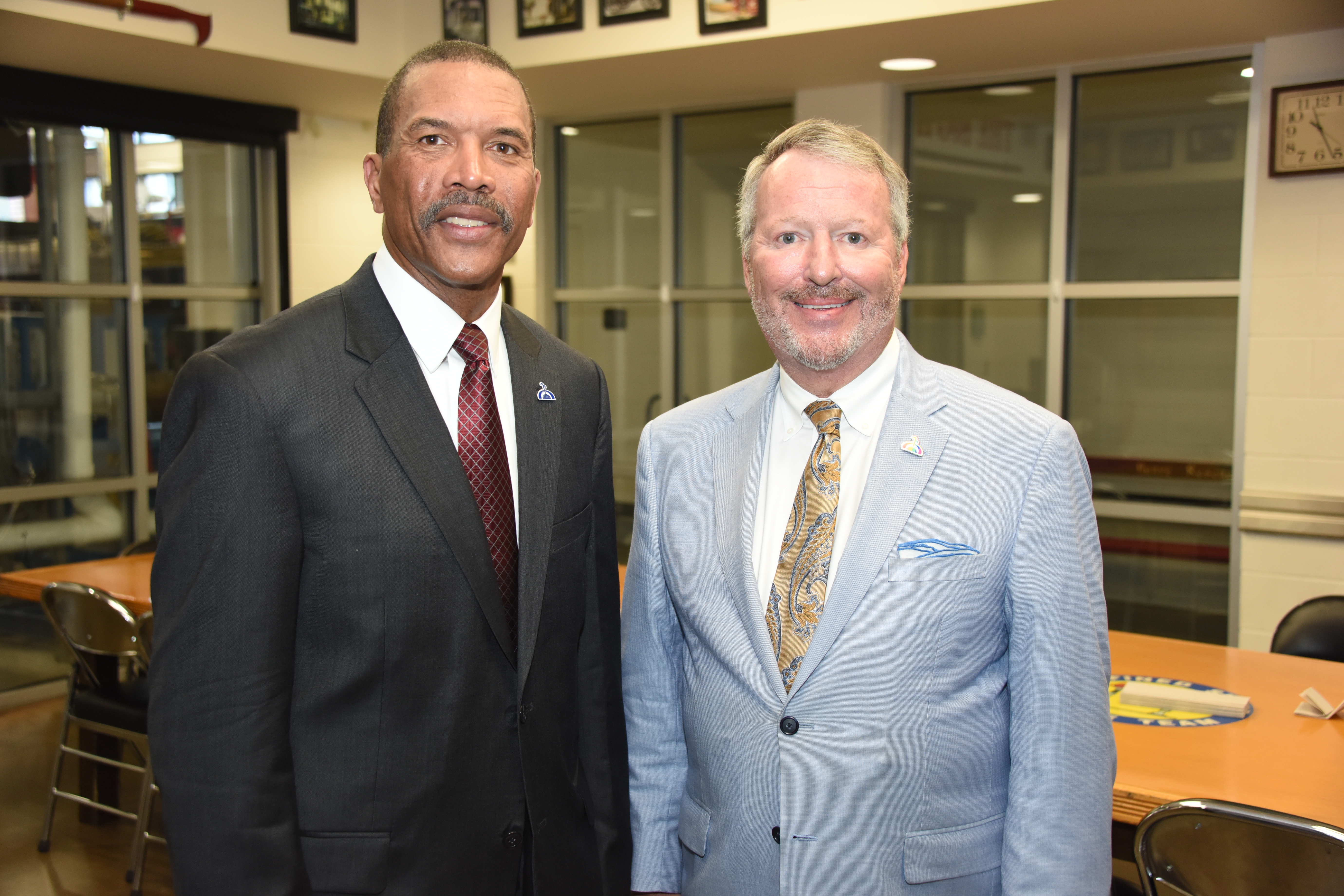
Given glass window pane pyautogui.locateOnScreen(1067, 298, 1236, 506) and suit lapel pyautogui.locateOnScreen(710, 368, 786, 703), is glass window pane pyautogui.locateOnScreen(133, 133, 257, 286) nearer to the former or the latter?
glass window pane pyautogui.locateOnScreen(1067, 298, 1236, 506)

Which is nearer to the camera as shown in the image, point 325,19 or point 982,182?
point 325,19

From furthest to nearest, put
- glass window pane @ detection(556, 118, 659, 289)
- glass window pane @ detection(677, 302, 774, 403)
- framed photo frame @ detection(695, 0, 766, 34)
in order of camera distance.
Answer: glass window pane @ detection(556, 118, 659, 289) < glass window pane @ detection(677, 302, 774, 403) < framed photo frame @ detection(695, 0, 766, 34)

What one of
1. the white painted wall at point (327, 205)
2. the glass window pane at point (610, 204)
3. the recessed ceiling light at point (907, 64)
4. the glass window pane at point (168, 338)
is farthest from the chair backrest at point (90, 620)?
the recessed ceiling light at point (907, 64)

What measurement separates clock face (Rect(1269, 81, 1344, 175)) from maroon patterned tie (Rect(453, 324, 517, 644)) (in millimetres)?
4039

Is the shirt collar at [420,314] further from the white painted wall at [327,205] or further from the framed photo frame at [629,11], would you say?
the white painted wall at [327,205]

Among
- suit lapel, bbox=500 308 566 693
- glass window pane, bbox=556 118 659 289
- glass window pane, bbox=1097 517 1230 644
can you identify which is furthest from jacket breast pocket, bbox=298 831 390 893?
glass window pane, bbox=556 118 659 289

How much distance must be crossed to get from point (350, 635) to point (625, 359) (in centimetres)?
530

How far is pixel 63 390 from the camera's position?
5570 mm

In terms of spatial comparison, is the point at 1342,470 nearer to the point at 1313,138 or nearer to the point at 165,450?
the point at 1313,138

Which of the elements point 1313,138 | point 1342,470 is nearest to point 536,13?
point 1313,138

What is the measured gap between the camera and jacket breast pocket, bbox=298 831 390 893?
143cm

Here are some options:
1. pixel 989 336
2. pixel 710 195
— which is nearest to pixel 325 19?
pixel 710 195

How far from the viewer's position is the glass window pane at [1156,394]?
4.96 meters

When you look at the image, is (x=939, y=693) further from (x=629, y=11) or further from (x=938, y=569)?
(x=629, y=11)
